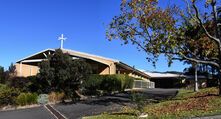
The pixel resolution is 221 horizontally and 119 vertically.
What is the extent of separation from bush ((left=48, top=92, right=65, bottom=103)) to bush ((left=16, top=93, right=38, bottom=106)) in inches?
45.7

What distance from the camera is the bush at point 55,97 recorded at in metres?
28.2

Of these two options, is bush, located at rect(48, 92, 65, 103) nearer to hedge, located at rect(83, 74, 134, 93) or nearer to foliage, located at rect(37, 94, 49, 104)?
foliage, located at rect(37, 94, 49, 104)

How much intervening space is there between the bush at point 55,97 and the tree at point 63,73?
0.68m

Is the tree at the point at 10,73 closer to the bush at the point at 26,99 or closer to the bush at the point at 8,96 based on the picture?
the bush at the point at 8,96

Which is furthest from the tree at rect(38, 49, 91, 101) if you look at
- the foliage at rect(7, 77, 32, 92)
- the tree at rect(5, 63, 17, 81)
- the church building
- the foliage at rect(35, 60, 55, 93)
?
the church building

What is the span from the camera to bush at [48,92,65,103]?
2822 cm

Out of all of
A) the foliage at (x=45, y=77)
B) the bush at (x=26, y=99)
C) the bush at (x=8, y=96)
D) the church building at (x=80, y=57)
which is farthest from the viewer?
the church building at (x=80, y=57)

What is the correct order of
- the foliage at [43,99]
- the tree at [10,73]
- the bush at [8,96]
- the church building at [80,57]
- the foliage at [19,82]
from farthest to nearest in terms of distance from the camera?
the church building at [80,57], the tree at [10,73], the foliage at [19,82], the foliage at [43,99], the bush at [8,96]

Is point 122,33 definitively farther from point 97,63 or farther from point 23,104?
point 97,63

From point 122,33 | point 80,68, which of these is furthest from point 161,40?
point 80,68

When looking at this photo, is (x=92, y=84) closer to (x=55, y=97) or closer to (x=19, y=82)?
(x=55, y=97)

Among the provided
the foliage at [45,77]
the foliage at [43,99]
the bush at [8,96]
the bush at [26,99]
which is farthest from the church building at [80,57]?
the bush at [8,96]

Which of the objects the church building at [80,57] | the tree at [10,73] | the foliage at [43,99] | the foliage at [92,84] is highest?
the church building at [80,57]

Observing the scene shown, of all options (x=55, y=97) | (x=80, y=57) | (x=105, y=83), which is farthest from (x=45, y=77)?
(x=80, y=57)
